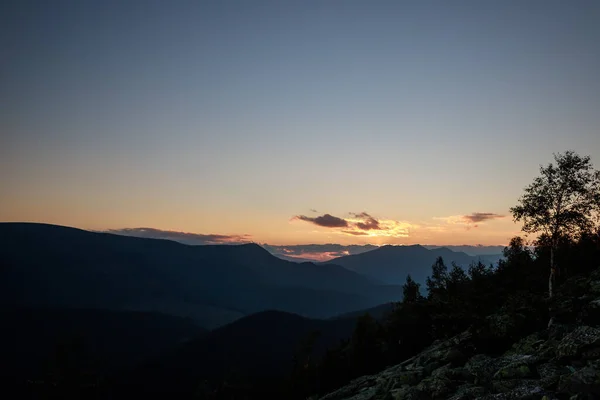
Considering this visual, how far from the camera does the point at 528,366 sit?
1966cm

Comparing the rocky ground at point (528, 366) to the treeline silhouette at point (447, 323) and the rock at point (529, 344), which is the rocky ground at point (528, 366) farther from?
the treeline silhouette at point (447, 323)

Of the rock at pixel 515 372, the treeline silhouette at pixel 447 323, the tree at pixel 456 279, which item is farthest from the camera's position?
the tree at pixel 456 279

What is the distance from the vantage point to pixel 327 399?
36.6 meters

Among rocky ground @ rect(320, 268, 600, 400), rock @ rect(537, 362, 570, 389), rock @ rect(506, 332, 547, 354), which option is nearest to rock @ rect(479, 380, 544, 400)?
rocky ground @ rect(320, 268, 600, 400)

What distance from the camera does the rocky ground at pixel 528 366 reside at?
16.1 m

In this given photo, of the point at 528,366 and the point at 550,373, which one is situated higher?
the point at 550,373

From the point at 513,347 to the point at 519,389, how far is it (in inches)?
367

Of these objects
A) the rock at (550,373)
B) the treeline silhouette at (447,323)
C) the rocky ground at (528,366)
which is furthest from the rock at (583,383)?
the treeline silhouette at (447,323)

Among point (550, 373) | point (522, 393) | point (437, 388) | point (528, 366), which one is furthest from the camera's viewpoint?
point (437, 388)

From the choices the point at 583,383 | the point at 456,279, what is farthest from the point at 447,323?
the point at 456,279

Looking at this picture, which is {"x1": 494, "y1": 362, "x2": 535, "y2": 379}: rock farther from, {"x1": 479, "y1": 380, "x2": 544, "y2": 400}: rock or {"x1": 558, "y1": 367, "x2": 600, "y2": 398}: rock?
{"x1": 558, "y1": 367, "x2": 600, "y2": 398}: rock

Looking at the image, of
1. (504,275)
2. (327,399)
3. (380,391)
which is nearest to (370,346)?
(504,275)

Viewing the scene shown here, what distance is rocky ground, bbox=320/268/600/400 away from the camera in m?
16.1

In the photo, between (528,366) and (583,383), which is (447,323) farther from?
(583,383)
